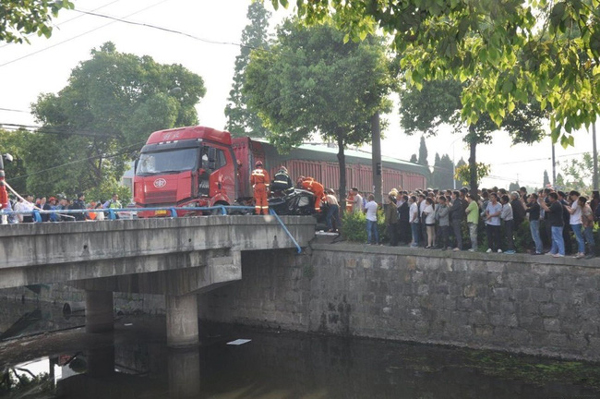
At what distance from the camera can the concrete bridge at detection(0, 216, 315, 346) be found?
458 inches

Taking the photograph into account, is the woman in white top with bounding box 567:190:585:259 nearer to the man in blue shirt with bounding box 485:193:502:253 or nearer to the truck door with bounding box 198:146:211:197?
the man in blue shirt with bounding box 485:193:502:253

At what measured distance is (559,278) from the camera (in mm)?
14039

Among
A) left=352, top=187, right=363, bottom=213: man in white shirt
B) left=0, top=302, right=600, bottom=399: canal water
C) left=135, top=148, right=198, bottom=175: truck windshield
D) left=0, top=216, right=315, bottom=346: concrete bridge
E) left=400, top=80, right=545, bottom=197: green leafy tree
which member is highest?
left=400, top=80, right=545, bottom=197: green leafy tree

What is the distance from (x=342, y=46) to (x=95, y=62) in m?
24.5

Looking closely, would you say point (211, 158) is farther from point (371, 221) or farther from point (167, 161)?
point (371, 221)

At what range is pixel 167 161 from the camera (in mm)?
18266

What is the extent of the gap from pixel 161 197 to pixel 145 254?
14.2 feet

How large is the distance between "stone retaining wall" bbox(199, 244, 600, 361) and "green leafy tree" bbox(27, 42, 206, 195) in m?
23.4

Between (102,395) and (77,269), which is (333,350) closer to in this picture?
(102,395)

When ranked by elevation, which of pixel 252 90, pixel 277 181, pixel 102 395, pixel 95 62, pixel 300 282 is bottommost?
pixel 102 395

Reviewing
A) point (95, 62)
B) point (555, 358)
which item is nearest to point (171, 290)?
point (555, 358)

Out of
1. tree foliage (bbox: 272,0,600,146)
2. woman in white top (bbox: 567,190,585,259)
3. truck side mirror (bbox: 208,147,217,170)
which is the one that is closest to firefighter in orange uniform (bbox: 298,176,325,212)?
truck side mirror (bbox: 208,147,217,170)

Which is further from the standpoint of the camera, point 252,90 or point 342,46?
point 252,90

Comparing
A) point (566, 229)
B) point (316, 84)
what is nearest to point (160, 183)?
point (316, 84)
